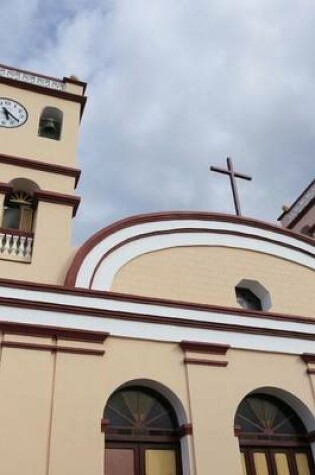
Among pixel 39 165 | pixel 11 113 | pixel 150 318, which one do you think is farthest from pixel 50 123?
pixel 150 318

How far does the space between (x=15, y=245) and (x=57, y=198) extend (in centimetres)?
136

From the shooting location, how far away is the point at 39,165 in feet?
36.7

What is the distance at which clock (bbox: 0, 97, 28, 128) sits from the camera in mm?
11844

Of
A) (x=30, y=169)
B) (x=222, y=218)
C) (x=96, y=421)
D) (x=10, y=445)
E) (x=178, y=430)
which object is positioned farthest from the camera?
(x=222, y=218)

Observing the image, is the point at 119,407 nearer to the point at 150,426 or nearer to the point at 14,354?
the point at 150,426

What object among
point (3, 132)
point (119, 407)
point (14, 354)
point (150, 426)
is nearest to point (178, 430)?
point (150, 426)

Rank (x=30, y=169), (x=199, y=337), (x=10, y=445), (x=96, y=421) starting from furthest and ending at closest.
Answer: (x=30, y=169), (x=199, y=337), (x=96, y=421), (x=10, y=445)

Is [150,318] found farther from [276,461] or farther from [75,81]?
[75,81]

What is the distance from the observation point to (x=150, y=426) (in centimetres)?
898

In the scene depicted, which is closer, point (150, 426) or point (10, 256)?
point (150, 426)

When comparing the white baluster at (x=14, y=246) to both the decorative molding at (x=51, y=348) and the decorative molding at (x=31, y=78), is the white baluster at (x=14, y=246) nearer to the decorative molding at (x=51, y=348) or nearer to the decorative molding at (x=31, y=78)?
the decorative molding at (x=51, y=348)

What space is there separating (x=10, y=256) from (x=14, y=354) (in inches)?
81.6

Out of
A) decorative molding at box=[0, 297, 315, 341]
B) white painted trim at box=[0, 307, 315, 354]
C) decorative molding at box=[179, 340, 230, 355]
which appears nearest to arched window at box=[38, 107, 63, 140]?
decorative molding at box=[0, 297, 315, 341]

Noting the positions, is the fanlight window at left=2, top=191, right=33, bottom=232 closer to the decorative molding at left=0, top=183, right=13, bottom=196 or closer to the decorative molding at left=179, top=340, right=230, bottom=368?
the decorative molding at left=0, top=183, right=13, bottom=196
